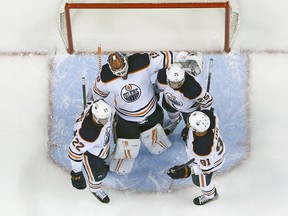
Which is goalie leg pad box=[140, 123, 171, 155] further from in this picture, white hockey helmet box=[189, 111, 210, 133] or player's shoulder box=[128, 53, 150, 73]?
white hockey helmet box=[189, 111, 210, 133]

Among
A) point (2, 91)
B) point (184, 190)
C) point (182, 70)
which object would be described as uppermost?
point (182, 70)

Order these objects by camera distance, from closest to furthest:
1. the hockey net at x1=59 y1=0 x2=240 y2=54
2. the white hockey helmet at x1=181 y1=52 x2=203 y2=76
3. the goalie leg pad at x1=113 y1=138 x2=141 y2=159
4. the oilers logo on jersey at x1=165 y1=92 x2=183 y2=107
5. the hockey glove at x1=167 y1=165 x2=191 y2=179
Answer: the white hockey helmet at x1=181 y1=52 x2=203 y2=76, the oilers logo on jersey at x1=165 y1=92 x2=183 y2=107, the hockey glove at x1=167 y1=165 x2=191 y2=179, the goalie leg pad at x1=113 y1=138 x2=141 y2=159, the hockey net at x1=59 y1=0 x2=240 y2=54

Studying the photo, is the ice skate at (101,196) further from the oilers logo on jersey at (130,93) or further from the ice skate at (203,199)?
the oilers logo on jersey at (130,93)

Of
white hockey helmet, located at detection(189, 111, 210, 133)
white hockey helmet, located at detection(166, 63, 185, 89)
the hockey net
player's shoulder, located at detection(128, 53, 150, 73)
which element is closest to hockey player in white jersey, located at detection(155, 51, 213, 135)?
white hockey helmet, located at detection(166, 63, 185, 89)

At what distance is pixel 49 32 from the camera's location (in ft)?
17.9

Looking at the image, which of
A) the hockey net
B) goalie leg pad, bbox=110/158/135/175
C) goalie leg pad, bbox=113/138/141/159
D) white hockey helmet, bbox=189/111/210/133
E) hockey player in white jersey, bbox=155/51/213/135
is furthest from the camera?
the hockey net

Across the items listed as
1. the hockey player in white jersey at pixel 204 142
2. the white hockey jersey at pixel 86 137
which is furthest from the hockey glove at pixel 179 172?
the white hockey jersey at pixel 86 137

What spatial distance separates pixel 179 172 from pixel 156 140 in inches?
14.3

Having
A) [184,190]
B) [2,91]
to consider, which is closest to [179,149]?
[184,190]

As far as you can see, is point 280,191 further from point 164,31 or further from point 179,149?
point 164,31

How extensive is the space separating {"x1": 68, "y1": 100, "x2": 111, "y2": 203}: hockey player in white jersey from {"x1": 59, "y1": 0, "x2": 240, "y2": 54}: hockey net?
3.61 ft

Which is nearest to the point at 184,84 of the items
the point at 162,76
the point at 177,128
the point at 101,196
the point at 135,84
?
the point at 162,76

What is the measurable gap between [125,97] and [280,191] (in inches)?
50.6

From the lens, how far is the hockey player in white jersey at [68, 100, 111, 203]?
4.24 meters
